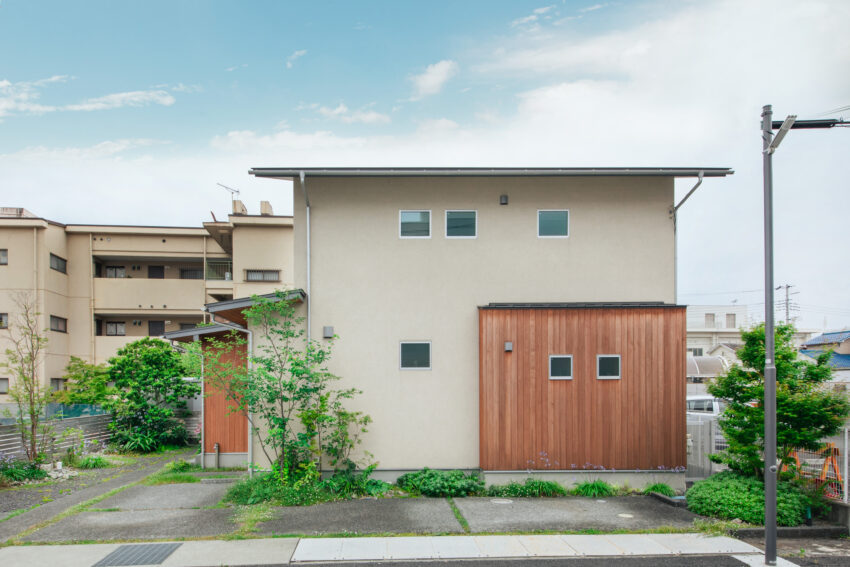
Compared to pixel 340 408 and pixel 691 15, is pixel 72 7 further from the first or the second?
pixel 691 15

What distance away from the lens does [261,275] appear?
22547mm

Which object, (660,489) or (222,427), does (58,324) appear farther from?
(660,489)

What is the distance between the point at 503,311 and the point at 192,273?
20774 millimetres

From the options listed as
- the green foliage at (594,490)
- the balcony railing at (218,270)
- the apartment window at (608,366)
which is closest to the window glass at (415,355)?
the apartment window at (608,366)

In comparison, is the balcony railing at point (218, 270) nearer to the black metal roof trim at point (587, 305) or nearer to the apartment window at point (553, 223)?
the black metal roof trim at point (587, 305)

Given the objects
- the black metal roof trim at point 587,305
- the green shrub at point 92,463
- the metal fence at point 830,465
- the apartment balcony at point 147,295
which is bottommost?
the green shrub at point 92,463

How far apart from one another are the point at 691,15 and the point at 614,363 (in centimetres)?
798

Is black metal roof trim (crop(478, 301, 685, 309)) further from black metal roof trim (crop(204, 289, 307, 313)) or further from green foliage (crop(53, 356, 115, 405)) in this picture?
green foliage (crop(53, 356, 115, 405))

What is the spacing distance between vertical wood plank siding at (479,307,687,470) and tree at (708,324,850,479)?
1.32 metres

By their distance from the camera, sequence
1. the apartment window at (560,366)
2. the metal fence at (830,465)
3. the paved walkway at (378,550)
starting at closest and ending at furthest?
the paved walkway at (378,550) → the metal fence at (830,465) → the apartment window at (560,366)

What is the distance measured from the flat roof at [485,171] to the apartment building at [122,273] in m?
12.6

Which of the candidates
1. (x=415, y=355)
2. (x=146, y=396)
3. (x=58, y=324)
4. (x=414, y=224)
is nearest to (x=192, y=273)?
(x=58, y=324)

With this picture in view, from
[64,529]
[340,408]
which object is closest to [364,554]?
[340,408]

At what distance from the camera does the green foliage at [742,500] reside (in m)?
7.38
